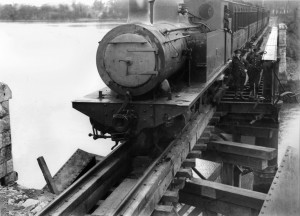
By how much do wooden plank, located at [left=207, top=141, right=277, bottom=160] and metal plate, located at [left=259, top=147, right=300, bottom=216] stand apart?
2113 mm

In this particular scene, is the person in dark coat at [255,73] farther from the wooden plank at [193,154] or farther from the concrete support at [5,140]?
the concrete support at [5,140]

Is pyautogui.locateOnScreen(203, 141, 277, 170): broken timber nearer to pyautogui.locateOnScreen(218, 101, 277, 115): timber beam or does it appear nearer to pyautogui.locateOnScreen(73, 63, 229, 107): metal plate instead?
pyautogui.locateOnScreen(73, 63, 229, 107): metal plate

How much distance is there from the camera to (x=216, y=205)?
16.8 ft

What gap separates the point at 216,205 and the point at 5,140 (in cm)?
302

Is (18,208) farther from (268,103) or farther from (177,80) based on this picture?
(268,103)

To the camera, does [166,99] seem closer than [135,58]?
No

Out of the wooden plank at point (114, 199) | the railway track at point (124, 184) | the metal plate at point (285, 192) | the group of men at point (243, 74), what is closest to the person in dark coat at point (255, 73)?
the group of men at point (243, 74)

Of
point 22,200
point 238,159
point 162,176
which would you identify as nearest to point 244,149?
point 238,159

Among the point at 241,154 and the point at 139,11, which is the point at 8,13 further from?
the point at 241,154

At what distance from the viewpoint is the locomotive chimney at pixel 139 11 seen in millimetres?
5754

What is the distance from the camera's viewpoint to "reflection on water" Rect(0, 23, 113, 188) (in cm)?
2016


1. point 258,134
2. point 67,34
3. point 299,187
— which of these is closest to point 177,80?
point 258,134

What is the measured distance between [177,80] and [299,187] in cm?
339

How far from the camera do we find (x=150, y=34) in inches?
199
